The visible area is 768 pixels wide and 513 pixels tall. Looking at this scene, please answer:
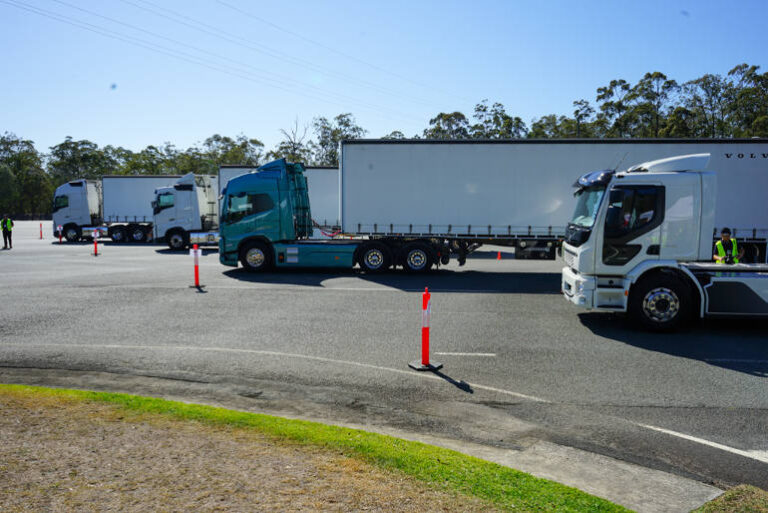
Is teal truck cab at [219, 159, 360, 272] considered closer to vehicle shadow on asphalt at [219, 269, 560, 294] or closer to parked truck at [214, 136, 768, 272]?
parked truck at [214, 136, 768, 272]

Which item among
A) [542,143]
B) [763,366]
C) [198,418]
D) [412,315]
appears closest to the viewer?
[198,418]

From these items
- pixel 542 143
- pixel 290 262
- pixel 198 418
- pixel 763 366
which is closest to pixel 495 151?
pixel 542 143

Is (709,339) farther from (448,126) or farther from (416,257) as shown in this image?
(448,126)

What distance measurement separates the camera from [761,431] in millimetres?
5355

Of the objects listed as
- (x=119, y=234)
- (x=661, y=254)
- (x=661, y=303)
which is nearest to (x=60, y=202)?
(x=119, y=234)

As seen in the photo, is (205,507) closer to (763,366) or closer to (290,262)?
(763,366)

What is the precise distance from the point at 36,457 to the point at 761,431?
6.56 metres

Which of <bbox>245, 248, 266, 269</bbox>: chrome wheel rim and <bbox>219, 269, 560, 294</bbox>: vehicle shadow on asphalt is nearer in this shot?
<bbox>219, 269, 560, 294</bbox>: vehicle shadow on asphalt

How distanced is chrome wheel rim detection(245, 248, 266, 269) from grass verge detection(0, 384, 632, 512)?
12.1 m

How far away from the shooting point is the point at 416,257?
17.6 m

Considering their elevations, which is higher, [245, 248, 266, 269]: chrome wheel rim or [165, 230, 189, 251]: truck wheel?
[165, 230, 189, 251]: truck wheel

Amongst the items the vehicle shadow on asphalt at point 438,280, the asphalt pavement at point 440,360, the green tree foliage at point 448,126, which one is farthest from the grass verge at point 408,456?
the green tree foliage at point 448,126

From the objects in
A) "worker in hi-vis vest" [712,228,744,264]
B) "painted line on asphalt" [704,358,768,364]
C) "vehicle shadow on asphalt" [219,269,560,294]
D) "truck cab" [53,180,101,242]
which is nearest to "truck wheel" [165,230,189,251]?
"truck cab" [53,180,101,242]

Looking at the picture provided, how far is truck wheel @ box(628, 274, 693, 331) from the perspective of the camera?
9.38 metres
